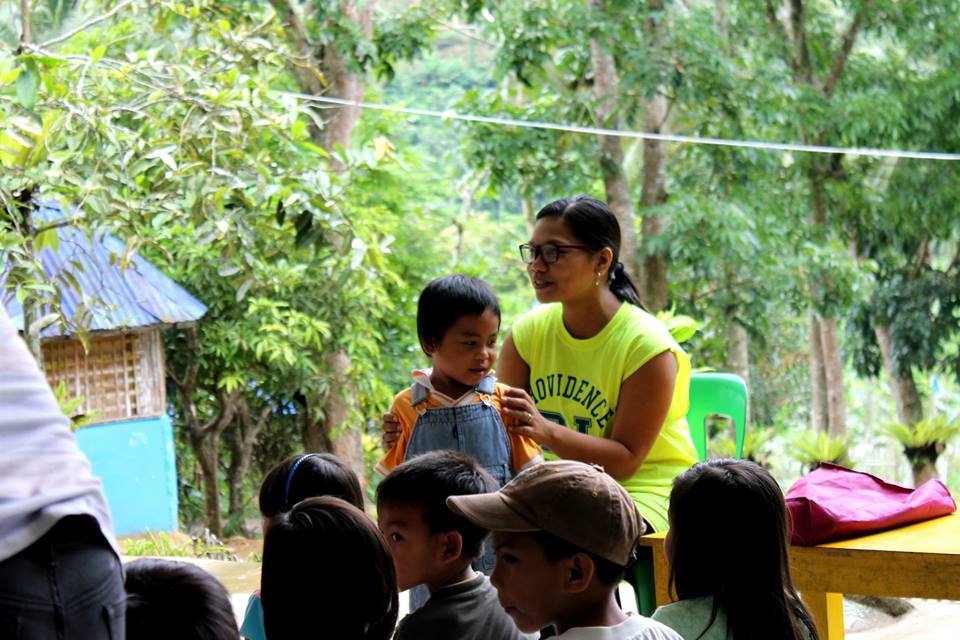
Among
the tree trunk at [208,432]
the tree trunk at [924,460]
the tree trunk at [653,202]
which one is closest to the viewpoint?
the tree trunk at [924,460]

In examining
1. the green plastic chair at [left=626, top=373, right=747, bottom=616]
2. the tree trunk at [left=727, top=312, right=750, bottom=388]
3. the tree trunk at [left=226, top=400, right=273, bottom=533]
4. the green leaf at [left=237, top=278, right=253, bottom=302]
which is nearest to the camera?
the green plastic chair at [left=626, top=373, right=747, bottom=616]

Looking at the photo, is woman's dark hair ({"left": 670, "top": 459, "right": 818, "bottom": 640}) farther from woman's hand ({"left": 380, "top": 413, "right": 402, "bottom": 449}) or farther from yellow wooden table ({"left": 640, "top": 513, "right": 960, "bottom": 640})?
woman's hand ({"left": 380, "top": 413, "right": 402, "bottom": 449})

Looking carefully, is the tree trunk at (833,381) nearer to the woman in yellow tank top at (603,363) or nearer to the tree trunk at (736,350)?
Answer: the tree trunk at (736,350)

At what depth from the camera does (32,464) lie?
4.17 ft

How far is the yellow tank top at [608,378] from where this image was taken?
2865mm

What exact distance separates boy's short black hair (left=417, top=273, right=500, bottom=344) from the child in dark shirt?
45 cm

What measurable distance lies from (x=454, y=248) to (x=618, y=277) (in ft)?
27.5

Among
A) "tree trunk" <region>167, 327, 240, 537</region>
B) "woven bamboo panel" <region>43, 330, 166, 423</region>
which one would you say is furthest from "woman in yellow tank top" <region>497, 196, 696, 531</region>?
"tree trunk" <region>167, 327, 240, 537</region>

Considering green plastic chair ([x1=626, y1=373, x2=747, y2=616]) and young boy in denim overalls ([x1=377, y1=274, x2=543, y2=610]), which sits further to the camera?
green plastic chair ([x1=626, y1=373, x2=747, y2=616])

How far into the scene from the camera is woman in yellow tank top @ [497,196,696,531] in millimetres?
2818

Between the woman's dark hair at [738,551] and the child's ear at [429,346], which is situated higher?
the child's ear at [429,346]

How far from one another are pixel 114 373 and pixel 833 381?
18.5 ft

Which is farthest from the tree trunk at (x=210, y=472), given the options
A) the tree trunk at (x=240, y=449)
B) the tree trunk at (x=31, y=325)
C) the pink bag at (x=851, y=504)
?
the pink bag at (x=851, y=504)

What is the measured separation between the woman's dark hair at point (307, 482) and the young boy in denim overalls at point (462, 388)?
0.69 feet
